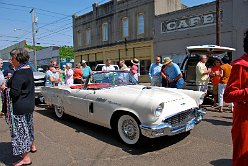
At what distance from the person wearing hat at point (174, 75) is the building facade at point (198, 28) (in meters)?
9.68

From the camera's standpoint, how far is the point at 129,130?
188 inches

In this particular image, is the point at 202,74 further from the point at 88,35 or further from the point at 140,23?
the point at 88,35

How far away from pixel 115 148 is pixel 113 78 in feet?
6.05

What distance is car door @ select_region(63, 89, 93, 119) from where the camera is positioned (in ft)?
18.5

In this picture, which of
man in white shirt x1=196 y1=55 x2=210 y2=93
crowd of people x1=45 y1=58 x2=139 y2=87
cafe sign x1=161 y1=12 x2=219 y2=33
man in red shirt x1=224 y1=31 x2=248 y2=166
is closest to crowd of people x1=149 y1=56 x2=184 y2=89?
man in white shirt x1=196 y1=55 x2=210 y2=93

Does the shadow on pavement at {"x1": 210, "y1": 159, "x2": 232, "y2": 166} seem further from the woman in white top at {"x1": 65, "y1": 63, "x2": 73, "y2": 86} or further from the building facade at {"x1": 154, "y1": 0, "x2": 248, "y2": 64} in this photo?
the building facade at {"x1": 154, "y1": 0, "x2": 248, "y2": 64}

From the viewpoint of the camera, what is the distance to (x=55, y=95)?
22.4 feet

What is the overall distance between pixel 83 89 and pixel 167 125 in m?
2.42

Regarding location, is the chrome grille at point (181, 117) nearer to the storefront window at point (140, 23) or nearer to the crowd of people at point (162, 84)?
the crowd of people at point (162, 84)

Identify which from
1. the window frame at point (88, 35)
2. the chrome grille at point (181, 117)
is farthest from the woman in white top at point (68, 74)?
the window frame at point (88, 35)

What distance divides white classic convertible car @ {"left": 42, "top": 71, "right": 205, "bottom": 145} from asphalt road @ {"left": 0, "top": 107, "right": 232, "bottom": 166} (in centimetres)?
34

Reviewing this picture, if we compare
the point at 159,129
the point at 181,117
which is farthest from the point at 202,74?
the point at 159,129

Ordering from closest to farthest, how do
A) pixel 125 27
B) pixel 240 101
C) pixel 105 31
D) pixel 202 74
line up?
1. pixel 240 101
2. pixel 202 74
3. pixel 125 27
4. pixel 105 31

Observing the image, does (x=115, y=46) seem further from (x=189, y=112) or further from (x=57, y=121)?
(x=189, y=112)
